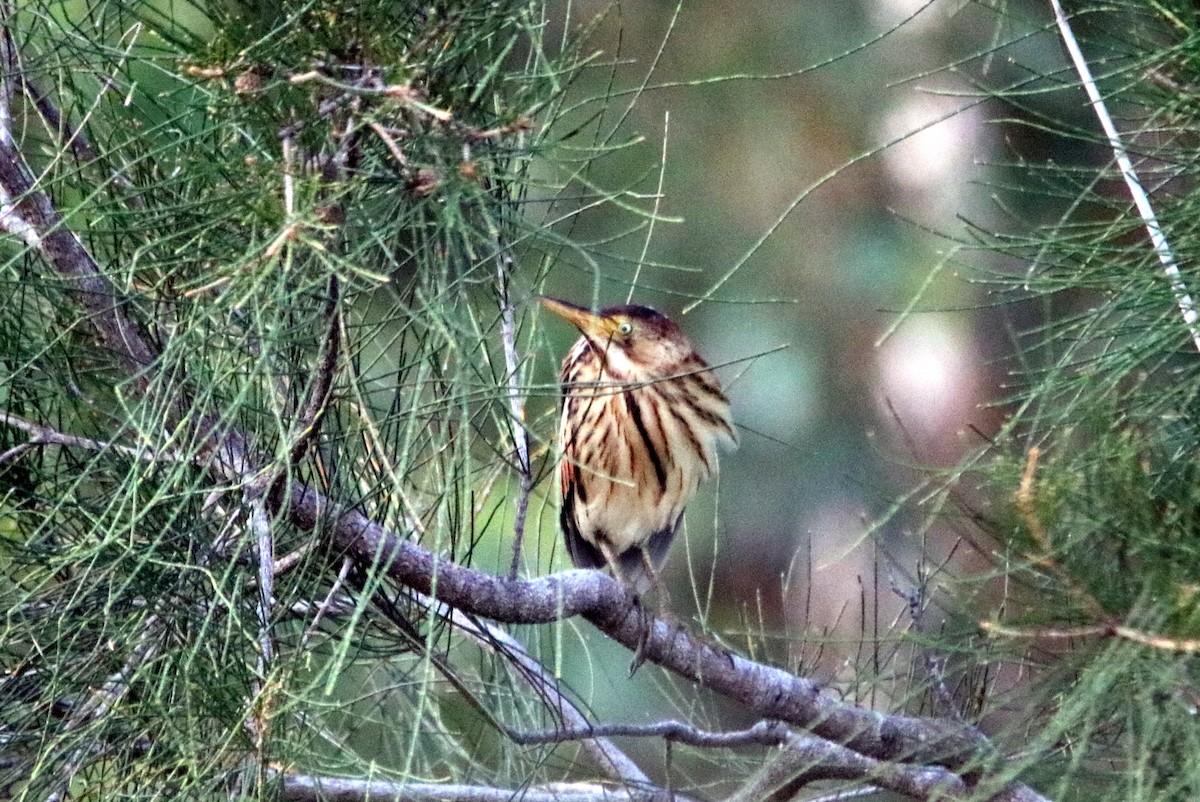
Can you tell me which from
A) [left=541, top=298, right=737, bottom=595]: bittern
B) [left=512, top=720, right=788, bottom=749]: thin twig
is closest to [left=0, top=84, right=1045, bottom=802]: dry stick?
[left=512, top=720, right=788, bottom=749]: thin twig

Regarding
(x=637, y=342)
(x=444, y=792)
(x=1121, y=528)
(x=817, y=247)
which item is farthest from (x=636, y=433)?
(x=817, y=247)

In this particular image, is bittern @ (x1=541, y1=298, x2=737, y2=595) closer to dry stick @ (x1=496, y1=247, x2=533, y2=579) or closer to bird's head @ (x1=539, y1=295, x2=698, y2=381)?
bird's head @ (x1=539, y1=295, x2=698, y2=381)

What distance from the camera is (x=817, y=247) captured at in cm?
848

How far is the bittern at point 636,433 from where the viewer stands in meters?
3.85

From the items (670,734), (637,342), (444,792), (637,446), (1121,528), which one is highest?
(1121,528)

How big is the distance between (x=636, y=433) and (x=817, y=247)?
483 cm

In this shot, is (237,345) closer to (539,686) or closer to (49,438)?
(49,438)

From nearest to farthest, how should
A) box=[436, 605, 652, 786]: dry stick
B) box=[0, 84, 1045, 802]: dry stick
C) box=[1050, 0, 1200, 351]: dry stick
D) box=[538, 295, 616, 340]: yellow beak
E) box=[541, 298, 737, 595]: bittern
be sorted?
1. box=[1050, 0, 1200, 351]: dry stick
2. box=[0, 84, 1045, 802]: dry stick
3. box=[436, 605, 652, 786]: dry stick
4. box=[538, 295, 616, 340]: yellow beak
5. box=[541, 298, 737, 595]: bittern

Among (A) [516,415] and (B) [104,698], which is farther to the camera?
(A) [516,415]

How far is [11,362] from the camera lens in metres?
2.28

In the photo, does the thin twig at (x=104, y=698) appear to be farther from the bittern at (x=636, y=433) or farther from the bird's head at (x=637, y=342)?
the bird's head at (x=637, y=342)

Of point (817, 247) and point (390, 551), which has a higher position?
point (817, 247)

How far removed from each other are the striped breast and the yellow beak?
0.07m

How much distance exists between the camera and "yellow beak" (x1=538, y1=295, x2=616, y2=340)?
3354 mm
